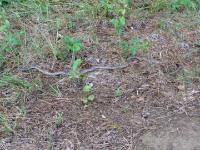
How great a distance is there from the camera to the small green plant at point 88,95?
298 cm

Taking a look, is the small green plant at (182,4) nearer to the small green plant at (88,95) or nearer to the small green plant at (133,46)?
the small green plant at (133,46)

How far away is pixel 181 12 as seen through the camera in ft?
13.1

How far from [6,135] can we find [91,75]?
82 cm

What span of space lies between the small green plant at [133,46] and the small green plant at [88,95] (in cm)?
50

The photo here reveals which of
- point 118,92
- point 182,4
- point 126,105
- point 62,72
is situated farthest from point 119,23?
point 126,105

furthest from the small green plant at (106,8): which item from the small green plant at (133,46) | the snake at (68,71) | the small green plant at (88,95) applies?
the small green plant at (88,95)

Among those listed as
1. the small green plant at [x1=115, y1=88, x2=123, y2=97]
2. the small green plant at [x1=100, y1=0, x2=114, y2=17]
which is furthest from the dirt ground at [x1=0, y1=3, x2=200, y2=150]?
the small green plant at [x1=100, y1=0, x2=114, y2=17]

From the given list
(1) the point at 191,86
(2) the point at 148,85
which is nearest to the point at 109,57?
(2) the point at 148,85

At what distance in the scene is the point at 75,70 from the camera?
3205mm

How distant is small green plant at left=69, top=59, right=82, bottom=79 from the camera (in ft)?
10.4

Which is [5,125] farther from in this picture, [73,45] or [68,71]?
[73,45]

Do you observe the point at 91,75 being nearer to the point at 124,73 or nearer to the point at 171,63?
the point at 124,73

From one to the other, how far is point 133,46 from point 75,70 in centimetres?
55

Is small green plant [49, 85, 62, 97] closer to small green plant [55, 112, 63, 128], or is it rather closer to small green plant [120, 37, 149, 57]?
small green plant [55, 112, 63, 128]
